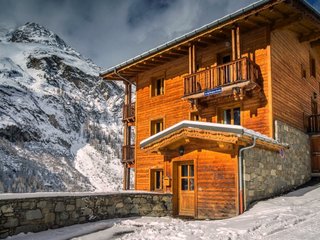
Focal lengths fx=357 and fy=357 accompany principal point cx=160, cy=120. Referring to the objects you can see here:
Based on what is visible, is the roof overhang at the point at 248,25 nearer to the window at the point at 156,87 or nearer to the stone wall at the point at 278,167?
the window at the point at 156,87

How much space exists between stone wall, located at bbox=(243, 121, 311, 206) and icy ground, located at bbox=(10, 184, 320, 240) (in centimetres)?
150

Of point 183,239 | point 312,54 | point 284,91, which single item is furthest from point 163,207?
point 312,54

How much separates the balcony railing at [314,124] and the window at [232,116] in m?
4.22

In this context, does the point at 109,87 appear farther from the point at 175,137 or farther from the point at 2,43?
the point at 175,137

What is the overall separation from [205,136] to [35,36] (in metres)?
84.0

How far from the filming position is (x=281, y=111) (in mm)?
14406

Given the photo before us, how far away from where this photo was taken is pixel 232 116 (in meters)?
15.1

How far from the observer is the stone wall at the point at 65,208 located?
7141mm

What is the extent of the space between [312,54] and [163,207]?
12.2 metres

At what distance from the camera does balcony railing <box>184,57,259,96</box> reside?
13.3 metres

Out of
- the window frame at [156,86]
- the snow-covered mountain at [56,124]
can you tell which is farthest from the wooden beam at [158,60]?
the snow-covered mountain at [56,124]

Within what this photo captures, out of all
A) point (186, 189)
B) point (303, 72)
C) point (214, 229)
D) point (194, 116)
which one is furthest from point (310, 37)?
point (214, 229)

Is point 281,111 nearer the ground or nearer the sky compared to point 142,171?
nearer the sky

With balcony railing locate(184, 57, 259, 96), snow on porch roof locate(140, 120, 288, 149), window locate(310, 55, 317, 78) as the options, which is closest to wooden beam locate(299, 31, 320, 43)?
window locate(310, 55, 317, 78)
